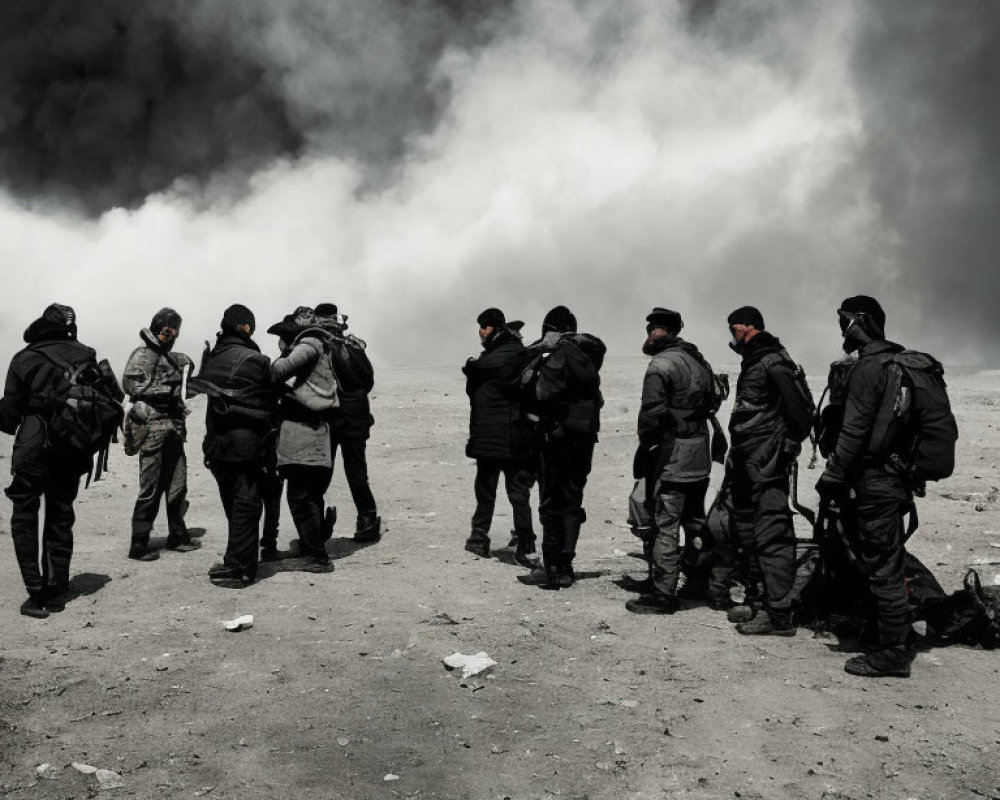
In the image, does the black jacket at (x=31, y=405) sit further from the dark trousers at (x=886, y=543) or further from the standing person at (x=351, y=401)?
the dark trousers at (x=886, y=543)

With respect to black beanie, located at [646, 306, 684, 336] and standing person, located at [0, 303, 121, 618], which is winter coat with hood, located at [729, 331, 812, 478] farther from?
standing person, located at [0, 303, 121, 618]

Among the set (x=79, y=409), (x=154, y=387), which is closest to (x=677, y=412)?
(x=79, y=409)

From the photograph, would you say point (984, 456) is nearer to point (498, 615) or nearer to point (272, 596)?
point (498, 615)

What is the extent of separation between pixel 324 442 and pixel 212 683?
2501 mm

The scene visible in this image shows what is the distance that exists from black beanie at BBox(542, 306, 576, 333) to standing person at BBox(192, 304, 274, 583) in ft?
7.06

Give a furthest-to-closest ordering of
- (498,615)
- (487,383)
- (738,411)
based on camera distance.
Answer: (487,383)
(498,615)
(738,411)

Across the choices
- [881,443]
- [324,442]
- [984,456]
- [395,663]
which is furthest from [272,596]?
[984,456]

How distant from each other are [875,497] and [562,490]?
2397 millimetres

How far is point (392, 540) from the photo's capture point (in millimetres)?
8609

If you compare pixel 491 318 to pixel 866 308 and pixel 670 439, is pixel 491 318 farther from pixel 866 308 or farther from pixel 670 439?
pixel 866 308

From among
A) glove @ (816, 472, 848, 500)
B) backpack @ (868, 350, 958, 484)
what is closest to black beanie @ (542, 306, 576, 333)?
glove @ (816, 472, 848, 500)

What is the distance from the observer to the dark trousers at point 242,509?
21.9 feet

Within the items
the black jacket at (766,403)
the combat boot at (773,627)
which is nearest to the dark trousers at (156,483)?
the black jacket at (766,403)

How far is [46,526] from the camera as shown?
6.19m
